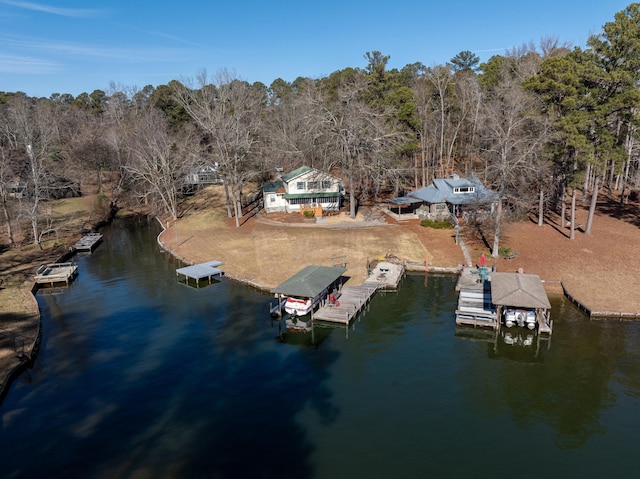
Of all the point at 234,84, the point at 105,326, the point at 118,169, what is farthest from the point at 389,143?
the point at 118,169

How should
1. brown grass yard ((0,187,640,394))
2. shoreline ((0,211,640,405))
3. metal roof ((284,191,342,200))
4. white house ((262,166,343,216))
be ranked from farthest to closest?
white house ((262,166,343,216)) → metal roof ((284,191,342,200)) → brown grass yard ((0,187,640,394)) → shoreline ((0,211,640,405))

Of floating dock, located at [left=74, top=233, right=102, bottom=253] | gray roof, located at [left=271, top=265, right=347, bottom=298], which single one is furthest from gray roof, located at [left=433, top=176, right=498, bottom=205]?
floating dock, located at [left=74, top=233, right=102, bottom=253]

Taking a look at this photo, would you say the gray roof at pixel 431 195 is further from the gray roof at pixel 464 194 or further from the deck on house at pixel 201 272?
the deck on house at pixel 201 272

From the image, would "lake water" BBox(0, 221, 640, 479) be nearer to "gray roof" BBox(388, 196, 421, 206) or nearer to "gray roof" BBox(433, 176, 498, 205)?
"gray roof" BBox(433, 176, 498, 205)

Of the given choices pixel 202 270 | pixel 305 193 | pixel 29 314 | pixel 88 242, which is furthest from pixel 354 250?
pixel 88 242

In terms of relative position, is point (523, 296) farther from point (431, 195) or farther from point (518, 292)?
point (431, 195)

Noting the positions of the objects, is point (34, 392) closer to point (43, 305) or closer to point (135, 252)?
point (43, 305)

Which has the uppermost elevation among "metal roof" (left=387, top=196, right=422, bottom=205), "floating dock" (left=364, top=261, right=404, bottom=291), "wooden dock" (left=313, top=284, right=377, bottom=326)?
"metal roof" (left=387, top=196, right=422, bottom=205)

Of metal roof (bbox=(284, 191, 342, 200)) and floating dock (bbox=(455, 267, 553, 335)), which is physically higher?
metal roof (bbox=(284, 191, 342, 200))
